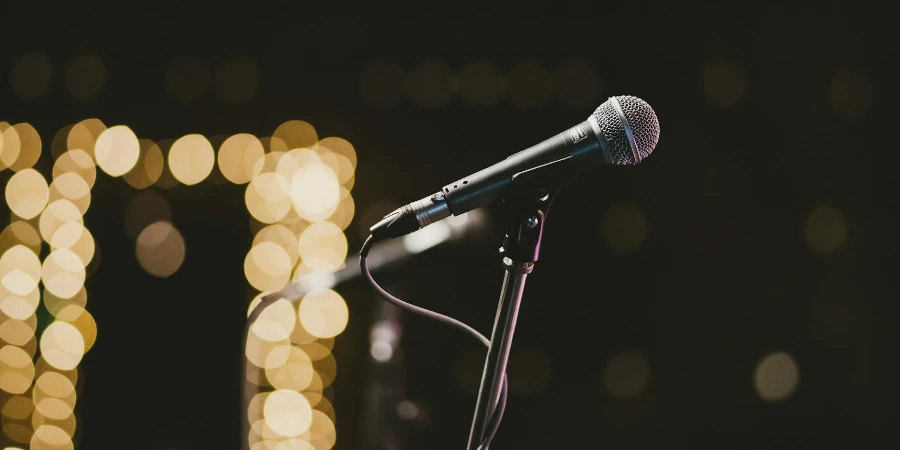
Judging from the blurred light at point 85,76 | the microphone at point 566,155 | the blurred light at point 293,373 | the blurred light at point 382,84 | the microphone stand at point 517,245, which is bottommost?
the blurred light at point 293,373

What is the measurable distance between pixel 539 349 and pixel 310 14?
2.00 m

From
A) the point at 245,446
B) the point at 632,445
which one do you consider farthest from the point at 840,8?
the point at 245,446

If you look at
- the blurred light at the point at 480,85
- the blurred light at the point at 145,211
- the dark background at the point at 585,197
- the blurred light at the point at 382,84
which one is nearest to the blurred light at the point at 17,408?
the dark background at the point at 585,197

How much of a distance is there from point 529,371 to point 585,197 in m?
0.87

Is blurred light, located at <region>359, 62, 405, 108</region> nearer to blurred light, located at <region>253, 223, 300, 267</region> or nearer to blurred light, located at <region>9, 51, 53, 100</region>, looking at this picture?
blurred light, located at <region>253, 223, 300, 267</region>

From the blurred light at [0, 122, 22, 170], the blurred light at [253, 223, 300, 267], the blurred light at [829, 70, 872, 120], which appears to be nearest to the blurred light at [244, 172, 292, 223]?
the blurred light at [253, 223, 300, 267]

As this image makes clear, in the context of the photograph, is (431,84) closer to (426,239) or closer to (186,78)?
(186,78)

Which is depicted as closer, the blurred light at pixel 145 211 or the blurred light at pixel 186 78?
the blurred light at pixel 186 78

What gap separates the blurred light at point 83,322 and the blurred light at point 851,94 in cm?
409

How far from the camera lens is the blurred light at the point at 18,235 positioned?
4.67 m

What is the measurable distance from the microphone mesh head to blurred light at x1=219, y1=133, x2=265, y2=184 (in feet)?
10.8

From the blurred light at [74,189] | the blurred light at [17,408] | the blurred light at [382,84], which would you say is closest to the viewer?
the blurred light at [382,84]

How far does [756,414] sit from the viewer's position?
9.27 feet

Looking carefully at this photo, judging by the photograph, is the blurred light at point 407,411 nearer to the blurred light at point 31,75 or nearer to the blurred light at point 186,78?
the blurred light at point 186,78
